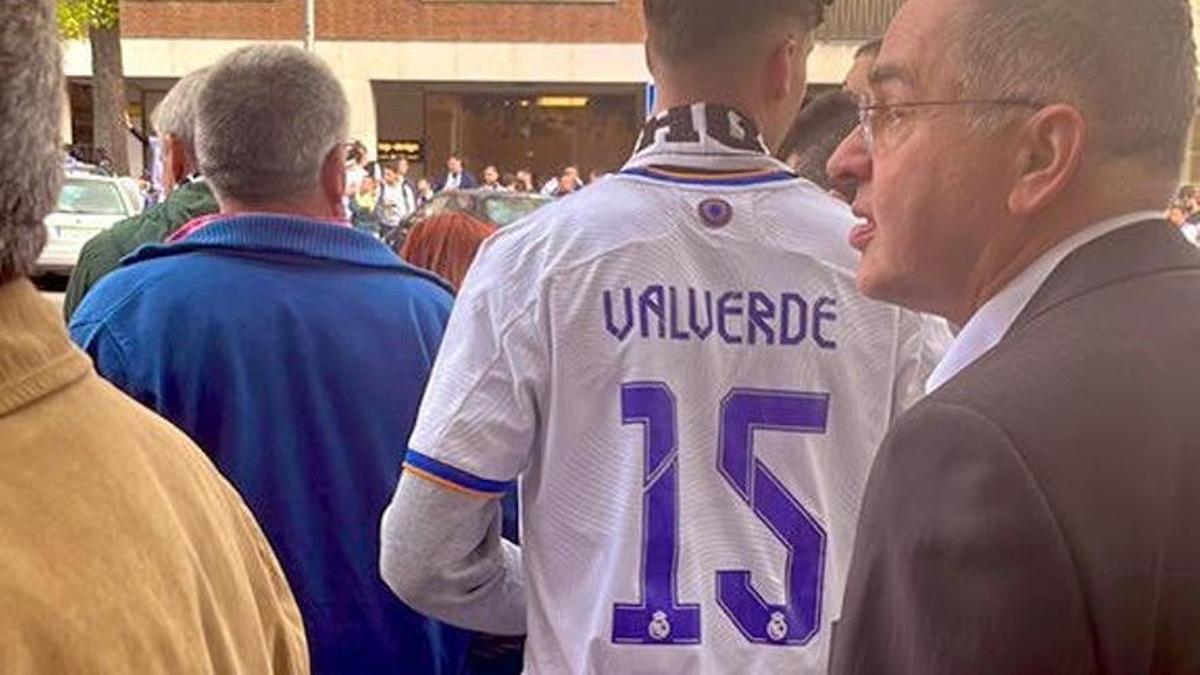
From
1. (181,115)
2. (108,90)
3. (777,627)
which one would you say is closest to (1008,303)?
(777,627)

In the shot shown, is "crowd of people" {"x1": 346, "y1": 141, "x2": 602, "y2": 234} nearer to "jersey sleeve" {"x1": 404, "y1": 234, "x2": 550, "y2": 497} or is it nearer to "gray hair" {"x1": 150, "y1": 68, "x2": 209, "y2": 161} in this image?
"gray hair" {"x1": 150, "y1": 68, "x2": 209, "y2": 161}

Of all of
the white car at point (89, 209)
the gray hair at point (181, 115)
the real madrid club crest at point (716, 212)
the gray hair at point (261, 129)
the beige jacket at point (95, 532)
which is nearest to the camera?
the beige jacket at point (95, 532)

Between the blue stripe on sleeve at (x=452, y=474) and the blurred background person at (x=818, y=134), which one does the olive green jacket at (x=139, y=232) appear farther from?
the blue stripe on sleeve at (x=452, y=474)

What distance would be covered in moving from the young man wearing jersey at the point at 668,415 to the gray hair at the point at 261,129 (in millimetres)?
861

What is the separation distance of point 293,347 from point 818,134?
7.62ft

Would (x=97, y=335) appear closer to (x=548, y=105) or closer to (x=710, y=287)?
(x=710, y=287)

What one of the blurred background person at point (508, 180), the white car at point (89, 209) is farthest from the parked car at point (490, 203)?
the blurred background person at point (508, 180)

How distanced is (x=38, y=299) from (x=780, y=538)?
133 cm

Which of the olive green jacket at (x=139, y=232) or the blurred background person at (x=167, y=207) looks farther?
the olive green jacket at (x=139, y=232)

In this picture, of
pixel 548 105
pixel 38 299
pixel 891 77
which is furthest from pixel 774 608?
pixel 548 105

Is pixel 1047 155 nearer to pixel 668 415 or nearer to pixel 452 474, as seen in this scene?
pixel 668 415

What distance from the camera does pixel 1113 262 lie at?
1.51 meters

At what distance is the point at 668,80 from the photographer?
8.14 ft

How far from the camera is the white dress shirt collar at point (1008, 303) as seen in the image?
1566 mm
